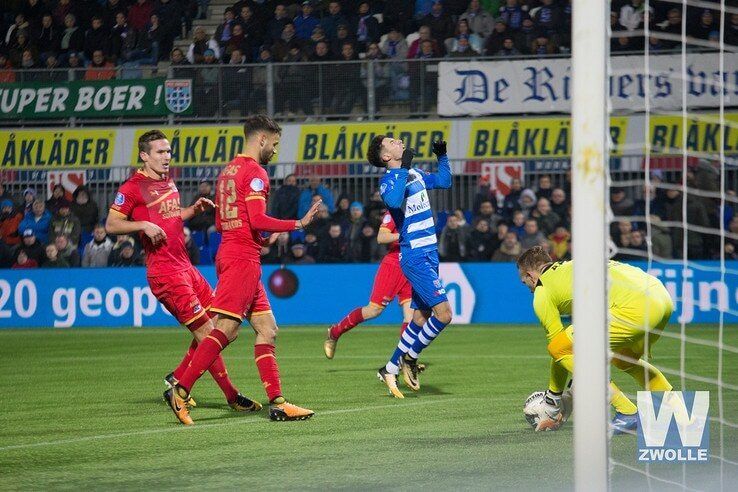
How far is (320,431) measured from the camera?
805cm

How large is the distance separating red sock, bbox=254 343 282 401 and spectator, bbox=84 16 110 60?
16.3 meters

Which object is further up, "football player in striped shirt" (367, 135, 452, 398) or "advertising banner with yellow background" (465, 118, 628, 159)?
"advertising banner with yellow background" (465, 118, 628, 159)

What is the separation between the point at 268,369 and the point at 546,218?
428 inches

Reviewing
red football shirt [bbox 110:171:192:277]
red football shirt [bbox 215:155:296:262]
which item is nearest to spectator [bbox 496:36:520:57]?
red football shirt [bbox 110:171:192:277]

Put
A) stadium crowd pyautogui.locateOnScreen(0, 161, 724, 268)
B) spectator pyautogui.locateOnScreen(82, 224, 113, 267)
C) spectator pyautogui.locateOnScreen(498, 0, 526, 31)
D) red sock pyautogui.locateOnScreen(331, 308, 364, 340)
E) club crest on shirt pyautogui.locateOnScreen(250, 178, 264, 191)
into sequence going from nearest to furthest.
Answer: club crest on shirt pyautogui.locateOnScreen(250, 178, 264, 191)
red sock pyautogui.locateOnScreen(331, 308, 364, 340)
stadium crowd pyautogui.locateOnScreen(0, 161, 724, 268)
spectator pyautogui.locateOnScreen(82, 224, 113, 267)
spectator pyautogui.locateOnScreen(498, 0, 526, 31)

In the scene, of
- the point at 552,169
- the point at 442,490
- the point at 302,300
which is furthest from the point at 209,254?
the point at 442,490

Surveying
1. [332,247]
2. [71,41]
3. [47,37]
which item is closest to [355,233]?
[332,247]

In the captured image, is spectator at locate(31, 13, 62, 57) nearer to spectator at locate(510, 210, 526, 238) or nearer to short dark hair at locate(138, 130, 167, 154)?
spectator at locate(510, 210, 526, 238)

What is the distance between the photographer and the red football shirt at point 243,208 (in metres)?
8.35

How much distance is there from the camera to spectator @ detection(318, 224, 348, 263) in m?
19.4

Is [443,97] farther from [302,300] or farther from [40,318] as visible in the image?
[40,318]

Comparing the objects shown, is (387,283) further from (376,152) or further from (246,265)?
(246,265)

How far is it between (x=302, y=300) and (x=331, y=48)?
5.04 m

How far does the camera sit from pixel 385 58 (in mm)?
21672
